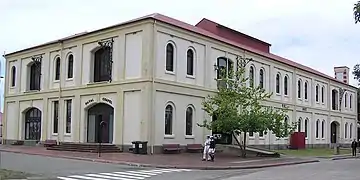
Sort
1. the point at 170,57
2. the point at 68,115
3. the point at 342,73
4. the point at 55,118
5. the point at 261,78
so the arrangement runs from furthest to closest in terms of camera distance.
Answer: the point at 342,73, the point at 261,78, the point at 55,118, the point at 68,115, the point at 170,57

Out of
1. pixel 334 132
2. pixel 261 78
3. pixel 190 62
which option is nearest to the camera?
pixel 190 62

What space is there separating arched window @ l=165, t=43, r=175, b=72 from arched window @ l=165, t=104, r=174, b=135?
9.18 feet

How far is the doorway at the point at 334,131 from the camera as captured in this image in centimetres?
6500

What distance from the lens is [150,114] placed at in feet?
114

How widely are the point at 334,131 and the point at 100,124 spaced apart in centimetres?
3822

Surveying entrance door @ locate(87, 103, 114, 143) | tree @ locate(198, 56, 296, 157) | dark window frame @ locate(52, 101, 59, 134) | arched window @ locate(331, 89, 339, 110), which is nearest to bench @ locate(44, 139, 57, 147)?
dark window frame @ locate(52, 101, 59, 134)

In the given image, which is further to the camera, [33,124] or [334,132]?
[334,132]

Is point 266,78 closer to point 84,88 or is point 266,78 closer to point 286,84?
point 286,84

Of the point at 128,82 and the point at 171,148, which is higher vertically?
the point at 128,82

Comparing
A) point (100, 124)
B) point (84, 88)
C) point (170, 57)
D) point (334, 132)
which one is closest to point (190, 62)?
point (170, 57)

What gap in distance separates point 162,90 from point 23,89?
18.1 metres

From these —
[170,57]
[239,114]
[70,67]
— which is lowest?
[239,114]

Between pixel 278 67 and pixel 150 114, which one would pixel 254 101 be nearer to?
pixel 150 114

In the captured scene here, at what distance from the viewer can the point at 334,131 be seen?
66375 millimetres
